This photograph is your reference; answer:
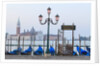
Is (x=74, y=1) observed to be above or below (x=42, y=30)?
above

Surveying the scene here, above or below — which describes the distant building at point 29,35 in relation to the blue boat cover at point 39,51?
above

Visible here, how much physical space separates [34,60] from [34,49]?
19cm

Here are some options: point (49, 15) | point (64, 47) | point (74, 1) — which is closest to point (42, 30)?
point (49, 15)

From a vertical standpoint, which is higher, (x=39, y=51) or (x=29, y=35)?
(x=29, y=35)

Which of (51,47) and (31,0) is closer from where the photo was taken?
(31,0)

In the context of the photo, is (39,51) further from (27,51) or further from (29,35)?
(29,35)

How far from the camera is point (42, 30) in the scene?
8.21ft

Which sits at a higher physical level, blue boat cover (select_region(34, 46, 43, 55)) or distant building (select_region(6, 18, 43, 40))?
distant building (select_region(6, 18, 43, 40))

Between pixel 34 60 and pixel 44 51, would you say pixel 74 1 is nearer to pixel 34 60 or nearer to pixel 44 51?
pixel 44 51

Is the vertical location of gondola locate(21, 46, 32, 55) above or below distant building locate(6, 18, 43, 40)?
below

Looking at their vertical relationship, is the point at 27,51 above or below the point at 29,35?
below

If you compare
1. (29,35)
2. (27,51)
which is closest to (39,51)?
(27,51)

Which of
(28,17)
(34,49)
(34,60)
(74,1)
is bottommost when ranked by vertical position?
(34,60)

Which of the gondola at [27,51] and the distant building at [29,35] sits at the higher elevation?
the distant building at [29,35]
